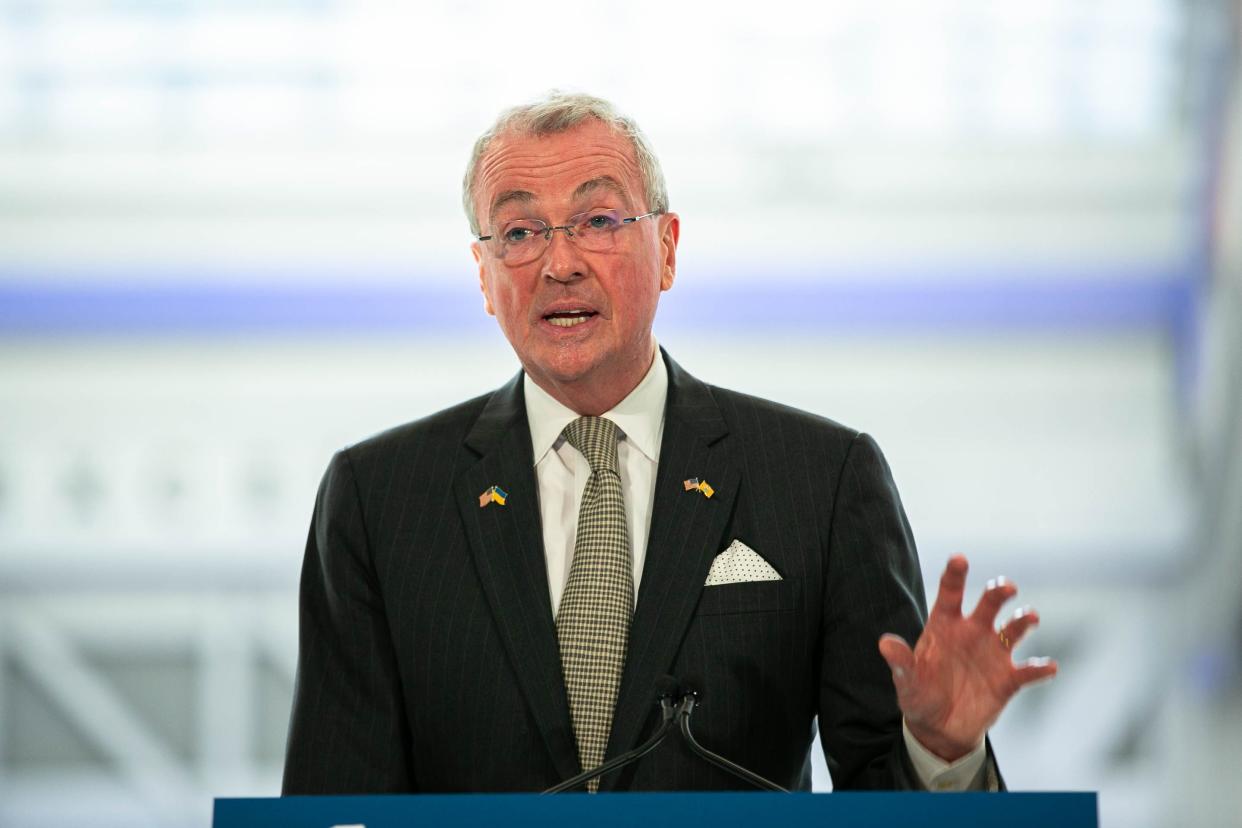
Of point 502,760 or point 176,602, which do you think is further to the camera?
point 176,602

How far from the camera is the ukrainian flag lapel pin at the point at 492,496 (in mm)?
1793

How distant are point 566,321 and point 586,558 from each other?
1.05 feet

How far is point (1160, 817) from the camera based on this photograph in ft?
9.80

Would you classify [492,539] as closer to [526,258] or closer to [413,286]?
[526,258]

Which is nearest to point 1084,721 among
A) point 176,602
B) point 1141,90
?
point 1141,90

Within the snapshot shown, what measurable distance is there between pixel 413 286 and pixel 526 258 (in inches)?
54.5

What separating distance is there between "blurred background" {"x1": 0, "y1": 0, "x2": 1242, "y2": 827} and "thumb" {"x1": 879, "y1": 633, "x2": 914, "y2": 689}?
171cm

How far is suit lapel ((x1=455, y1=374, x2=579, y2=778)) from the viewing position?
163 cm

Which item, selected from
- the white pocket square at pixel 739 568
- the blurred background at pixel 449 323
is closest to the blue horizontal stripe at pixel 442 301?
the blurred background at pixel 449 323

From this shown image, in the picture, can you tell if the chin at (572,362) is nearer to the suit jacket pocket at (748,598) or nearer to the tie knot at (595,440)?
the tie knot at (595,440)

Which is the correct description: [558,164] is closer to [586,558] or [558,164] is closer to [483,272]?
[483,272]

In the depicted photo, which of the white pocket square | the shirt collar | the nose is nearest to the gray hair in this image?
the nose

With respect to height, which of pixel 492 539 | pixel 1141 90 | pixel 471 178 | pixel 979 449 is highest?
pixel 1141 90

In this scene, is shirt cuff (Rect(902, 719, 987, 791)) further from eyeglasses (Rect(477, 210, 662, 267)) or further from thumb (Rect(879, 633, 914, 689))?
eyeglasses (Rect(477, 210, 662, 267))
